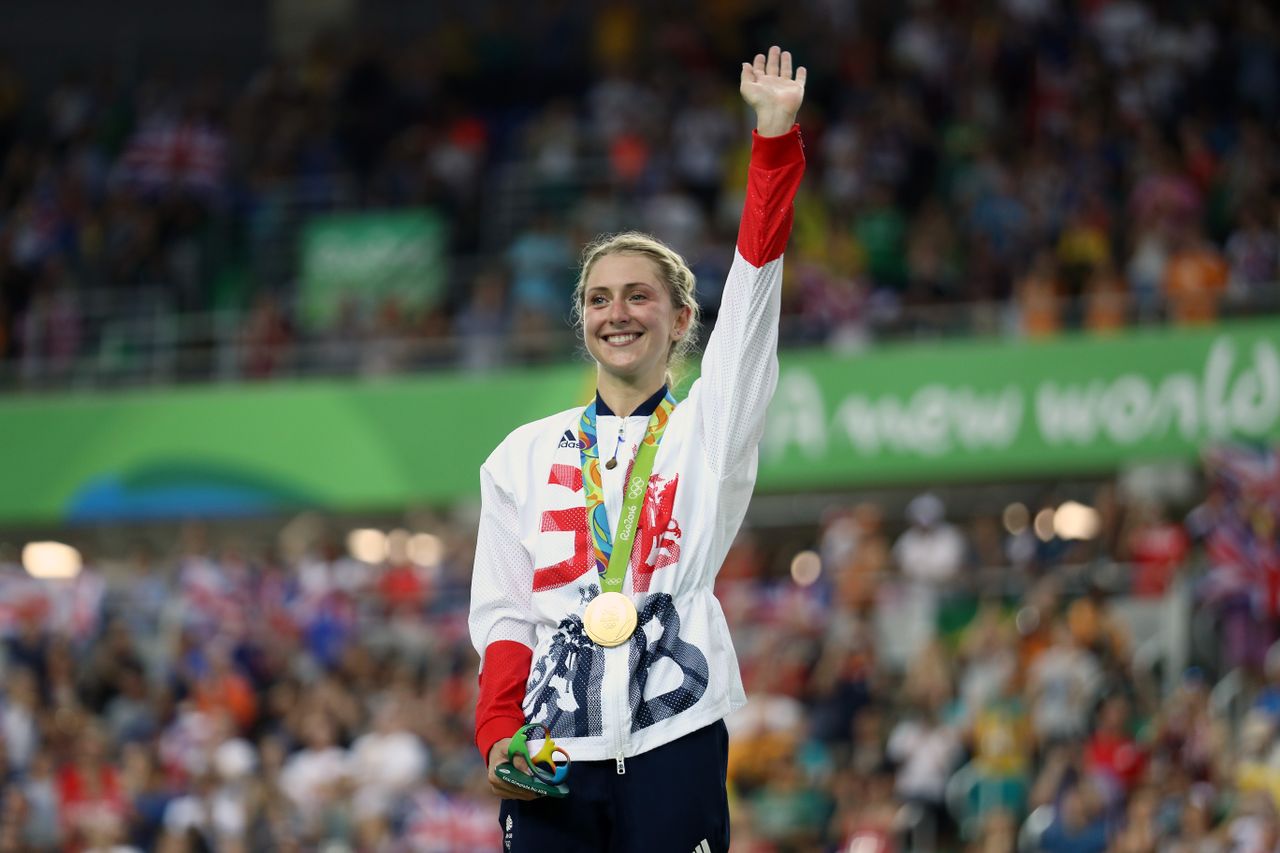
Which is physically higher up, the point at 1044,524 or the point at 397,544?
the point at 1044,524

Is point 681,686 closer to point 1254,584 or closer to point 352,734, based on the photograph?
point 1254,584

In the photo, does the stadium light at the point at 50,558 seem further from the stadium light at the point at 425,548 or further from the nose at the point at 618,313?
the nose at the point at 618,313

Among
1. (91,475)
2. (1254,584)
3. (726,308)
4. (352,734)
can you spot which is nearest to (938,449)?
(1254,584)

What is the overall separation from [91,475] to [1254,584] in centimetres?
907

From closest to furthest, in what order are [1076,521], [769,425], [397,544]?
[1076,521]
[769,425]
[397,544]

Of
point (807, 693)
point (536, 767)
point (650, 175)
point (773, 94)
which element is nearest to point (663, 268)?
point (773, 94)

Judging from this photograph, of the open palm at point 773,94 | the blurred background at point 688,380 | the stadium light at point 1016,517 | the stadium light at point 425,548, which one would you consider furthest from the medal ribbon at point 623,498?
the stadium light at point 425,548

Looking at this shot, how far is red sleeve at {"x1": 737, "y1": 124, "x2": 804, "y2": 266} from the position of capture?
395 cm

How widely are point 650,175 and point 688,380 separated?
7.37 m

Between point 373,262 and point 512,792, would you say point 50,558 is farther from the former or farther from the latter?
point 512,792

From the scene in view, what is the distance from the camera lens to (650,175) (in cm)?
1720

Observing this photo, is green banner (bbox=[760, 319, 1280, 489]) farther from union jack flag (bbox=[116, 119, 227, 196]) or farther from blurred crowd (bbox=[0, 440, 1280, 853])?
union jack flag (bbox=[116, 119, 227, 196])

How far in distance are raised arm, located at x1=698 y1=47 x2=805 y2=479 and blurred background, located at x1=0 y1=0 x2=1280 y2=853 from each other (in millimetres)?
6018

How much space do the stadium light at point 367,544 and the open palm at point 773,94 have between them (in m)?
13.3
